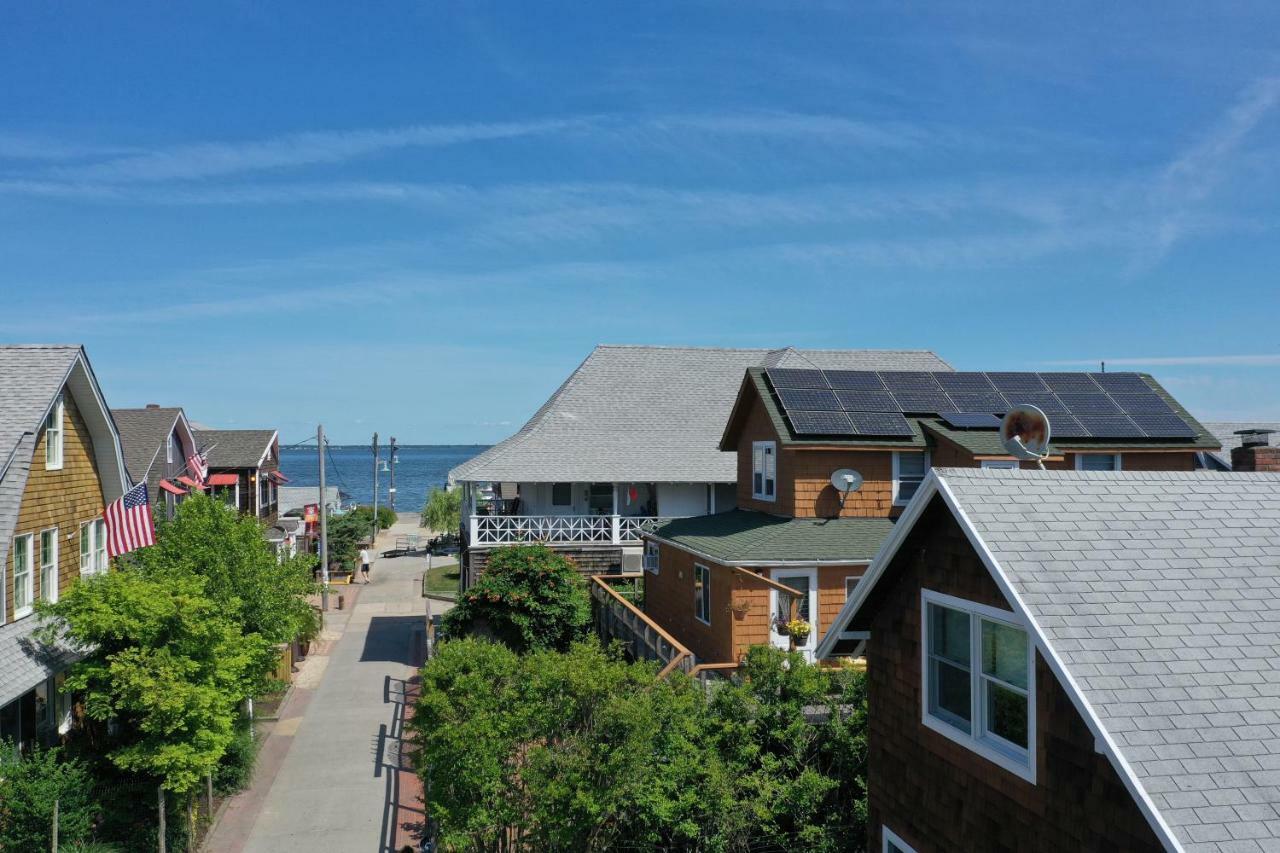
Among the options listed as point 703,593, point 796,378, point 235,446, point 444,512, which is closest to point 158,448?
point 235,446

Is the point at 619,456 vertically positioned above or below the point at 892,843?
above

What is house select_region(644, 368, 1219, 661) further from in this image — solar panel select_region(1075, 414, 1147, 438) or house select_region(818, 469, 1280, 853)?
house select_region(818, 469, 1280, 853)

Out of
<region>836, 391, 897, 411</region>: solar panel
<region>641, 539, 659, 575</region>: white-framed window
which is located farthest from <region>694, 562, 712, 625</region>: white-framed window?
<region>836, 391, 897, 411</region>: solar panel

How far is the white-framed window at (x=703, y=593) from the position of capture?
2353cm

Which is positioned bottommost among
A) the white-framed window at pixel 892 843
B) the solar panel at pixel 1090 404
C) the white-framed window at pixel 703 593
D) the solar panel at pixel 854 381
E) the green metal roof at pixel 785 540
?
the white-framed window at pixel 892 843

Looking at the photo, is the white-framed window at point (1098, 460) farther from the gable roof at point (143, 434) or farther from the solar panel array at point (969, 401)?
the gable roof at point (143, 434)

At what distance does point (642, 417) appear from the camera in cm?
3662

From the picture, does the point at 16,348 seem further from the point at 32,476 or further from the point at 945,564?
the point at 945,564

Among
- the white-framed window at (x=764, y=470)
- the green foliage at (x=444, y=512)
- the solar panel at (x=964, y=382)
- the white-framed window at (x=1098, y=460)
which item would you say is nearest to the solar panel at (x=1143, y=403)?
the white-framed window at (x=1098, y=460)

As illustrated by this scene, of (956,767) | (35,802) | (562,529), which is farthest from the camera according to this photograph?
(562,529)

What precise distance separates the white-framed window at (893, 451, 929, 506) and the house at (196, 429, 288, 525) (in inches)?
1223

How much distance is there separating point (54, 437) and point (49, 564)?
2.64 meters

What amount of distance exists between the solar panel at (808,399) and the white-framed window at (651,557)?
642 centimetres

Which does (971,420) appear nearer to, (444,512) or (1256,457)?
(1256,457)
